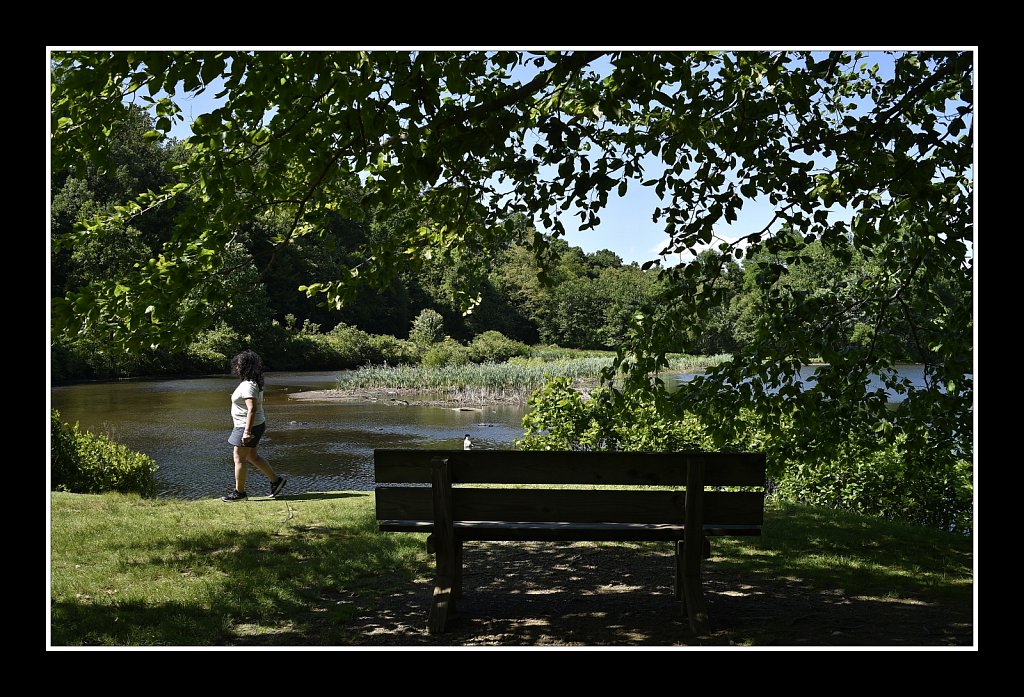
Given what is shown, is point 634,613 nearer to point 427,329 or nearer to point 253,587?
point 253,587

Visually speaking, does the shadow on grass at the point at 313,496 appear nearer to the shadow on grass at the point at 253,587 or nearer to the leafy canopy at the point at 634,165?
the shadow on grass at the point at 253,587

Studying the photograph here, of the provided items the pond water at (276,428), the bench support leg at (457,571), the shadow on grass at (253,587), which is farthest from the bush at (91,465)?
the bench support leg at (457,571)

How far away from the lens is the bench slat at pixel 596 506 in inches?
151

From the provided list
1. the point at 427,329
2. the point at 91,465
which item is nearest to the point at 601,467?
the point at 91,465

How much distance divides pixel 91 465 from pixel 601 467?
6.09 m

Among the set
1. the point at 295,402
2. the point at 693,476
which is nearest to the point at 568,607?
the point at 693,476

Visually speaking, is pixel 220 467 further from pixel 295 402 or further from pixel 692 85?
pixel 692 85

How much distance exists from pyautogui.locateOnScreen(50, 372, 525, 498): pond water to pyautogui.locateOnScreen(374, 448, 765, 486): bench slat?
6183 millimetres

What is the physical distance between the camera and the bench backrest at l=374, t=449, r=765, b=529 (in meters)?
3.82

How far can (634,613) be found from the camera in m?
4.12

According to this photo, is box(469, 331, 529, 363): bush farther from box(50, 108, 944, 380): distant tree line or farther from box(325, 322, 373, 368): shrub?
box(325, 322, 373, 368): shrub

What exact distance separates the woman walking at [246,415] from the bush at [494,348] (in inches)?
263

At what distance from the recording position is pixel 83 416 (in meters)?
12.7

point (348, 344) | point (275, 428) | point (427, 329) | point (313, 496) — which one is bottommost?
point (313, 496)
